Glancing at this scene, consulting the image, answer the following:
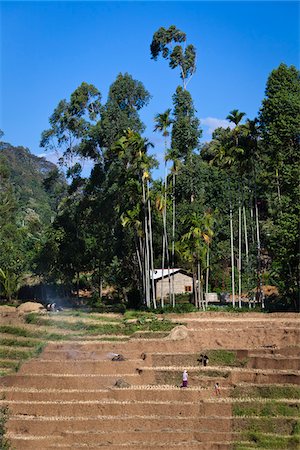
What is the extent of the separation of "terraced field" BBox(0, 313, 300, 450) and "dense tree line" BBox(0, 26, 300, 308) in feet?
23.7

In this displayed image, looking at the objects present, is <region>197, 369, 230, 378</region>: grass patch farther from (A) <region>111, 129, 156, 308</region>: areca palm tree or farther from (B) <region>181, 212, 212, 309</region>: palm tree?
(A) <region>111, 129, 156, 308</region>: areca palm tree

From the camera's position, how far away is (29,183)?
13200 cm

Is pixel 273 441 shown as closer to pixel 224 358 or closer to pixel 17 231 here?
pixel 224 358

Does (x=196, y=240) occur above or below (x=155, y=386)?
above

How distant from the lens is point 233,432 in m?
29.7

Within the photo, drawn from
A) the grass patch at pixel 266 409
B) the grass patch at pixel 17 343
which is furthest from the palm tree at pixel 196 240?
the grass patch at pixel 266 409

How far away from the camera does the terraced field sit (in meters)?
29.8

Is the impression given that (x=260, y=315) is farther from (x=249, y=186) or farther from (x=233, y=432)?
(x=233, y=432)

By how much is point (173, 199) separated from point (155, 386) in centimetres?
2038

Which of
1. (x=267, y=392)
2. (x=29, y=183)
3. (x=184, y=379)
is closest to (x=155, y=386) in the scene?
(x=184, y=379)

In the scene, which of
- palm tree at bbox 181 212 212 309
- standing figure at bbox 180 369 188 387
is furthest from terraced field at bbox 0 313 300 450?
palm tree at bbox 181 212 212 309

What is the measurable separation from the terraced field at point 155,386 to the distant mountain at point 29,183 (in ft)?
106

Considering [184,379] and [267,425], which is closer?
[267,425]

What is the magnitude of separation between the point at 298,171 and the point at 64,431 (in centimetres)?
2296
